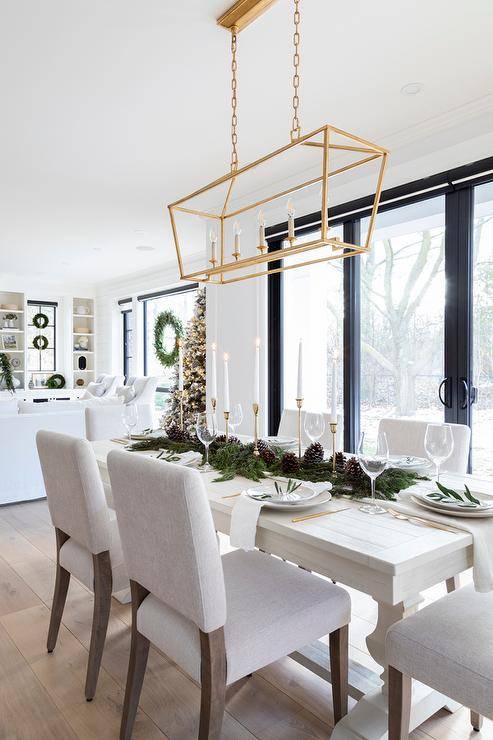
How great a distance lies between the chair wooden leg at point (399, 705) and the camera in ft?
4.39

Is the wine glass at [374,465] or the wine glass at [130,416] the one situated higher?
the wine glass at [130,416]

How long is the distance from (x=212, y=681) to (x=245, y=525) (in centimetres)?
39

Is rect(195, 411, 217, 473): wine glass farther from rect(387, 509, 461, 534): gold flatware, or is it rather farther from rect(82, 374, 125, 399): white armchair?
rect(82, 374, 125, 399): white armchair

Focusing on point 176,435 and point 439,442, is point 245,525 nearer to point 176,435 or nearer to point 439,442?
point 439,442

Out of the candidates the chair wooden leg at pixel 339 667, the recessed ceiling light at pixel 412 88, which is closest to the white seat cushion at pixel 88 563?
the chair wooden leg at pixel 339 667

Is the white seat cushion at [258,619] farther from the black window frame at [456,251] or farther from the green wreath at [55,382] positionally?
the green wreath at [55,382]

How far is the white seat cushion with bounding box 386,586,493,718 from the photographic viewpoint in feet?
3.86

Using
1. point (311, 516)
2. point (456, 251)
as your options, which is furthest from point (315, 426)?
point (456, 251)

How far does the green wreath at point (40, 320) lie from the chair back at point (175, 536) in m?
8.59

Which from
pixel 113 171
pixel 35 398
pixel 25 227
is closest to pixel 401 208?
pixel 113 171

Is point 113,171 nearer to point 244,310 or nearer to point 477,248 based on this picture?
point 244,310

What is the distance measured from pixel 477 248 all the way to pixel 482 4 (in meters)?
1.45

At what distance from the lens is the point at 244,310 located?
491 centimetres

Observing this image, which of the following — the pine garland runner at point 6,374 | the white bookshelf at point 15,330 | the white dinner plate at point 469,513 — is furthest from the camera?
the white bookshelf at point 15,330
